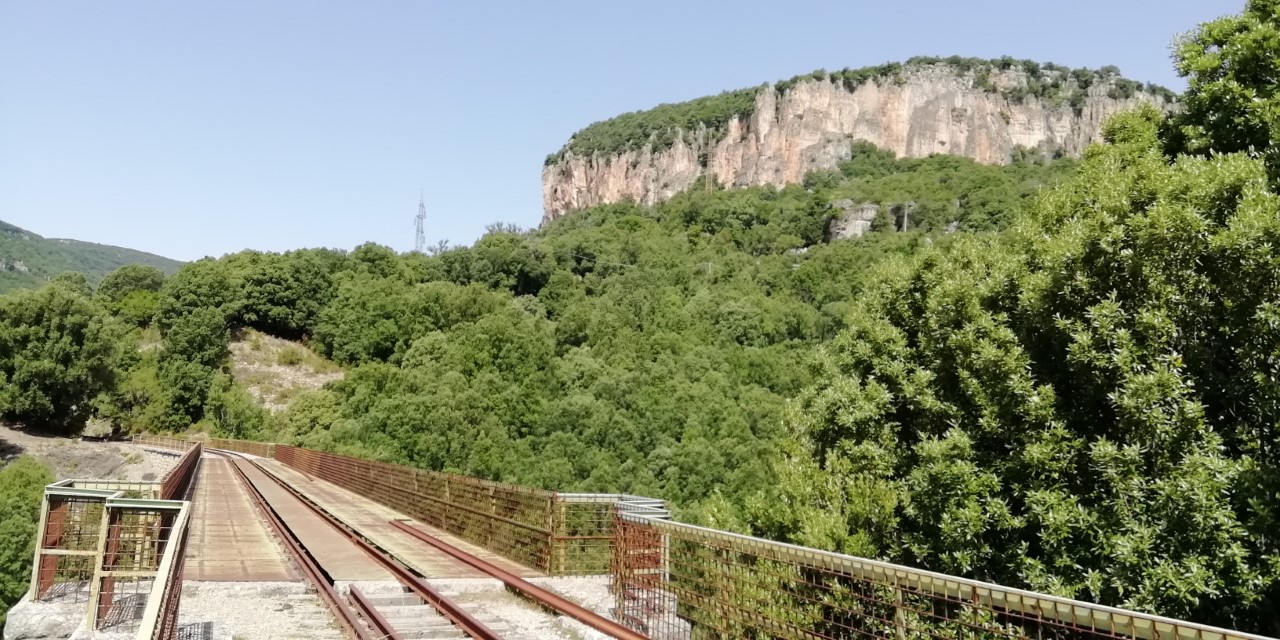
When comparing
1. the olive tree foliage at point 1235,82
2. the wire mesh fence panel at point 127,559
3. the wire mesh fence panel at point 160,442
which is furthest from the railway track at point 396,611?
the wire mesh fence panel at point 160,442

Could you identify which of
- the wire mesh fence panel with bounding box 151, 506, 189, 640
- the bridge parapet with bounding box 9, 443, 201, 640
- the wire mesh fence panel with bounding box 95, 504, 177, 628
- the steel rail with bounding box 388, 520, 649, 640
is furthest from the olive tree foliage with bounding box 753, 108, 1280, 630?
the wire mesh fence panel with bounding box 95, 504, 177, 628

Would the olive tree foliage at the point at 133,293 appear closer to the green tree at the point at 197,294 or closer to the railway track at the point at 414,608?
the green tree at the point at 197,294

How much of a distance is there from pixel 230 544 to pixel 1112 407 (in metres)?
13.4

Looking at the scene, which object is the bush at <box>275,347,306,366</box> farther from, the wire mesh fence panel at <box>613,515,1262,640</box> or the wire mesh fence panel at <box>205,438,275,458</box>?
the wire mesh fence panel at <box>613,515,1262,640</box>

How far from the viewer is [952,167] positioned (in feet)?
414

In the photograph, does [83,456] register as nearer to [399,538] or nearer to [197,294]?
[197,294]

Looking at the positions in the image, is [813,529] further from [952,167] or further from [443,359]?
[952,167]

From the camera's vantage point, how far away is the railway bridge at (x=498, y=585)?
16.4 feet

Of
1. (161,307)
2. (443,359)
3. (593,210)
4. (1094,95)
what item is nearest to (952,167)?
(1094,95)

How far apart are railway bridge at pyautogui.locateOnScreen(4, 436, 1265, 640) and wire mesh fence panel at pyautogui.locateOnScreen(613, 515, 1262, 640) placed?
2cm

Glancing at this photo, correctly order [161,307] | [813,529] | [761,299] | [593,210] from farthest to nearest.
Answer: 1. [593,210]
2. [161,307]
3. [761,299]
4. [813,529]

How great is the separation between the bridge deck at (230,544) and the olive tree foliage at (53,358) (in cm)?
4300

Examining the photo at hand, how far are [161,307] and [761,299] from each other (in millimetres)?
60227

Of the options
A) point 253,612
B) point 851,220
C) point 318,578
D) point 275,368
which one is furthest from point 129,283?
point 253,612
